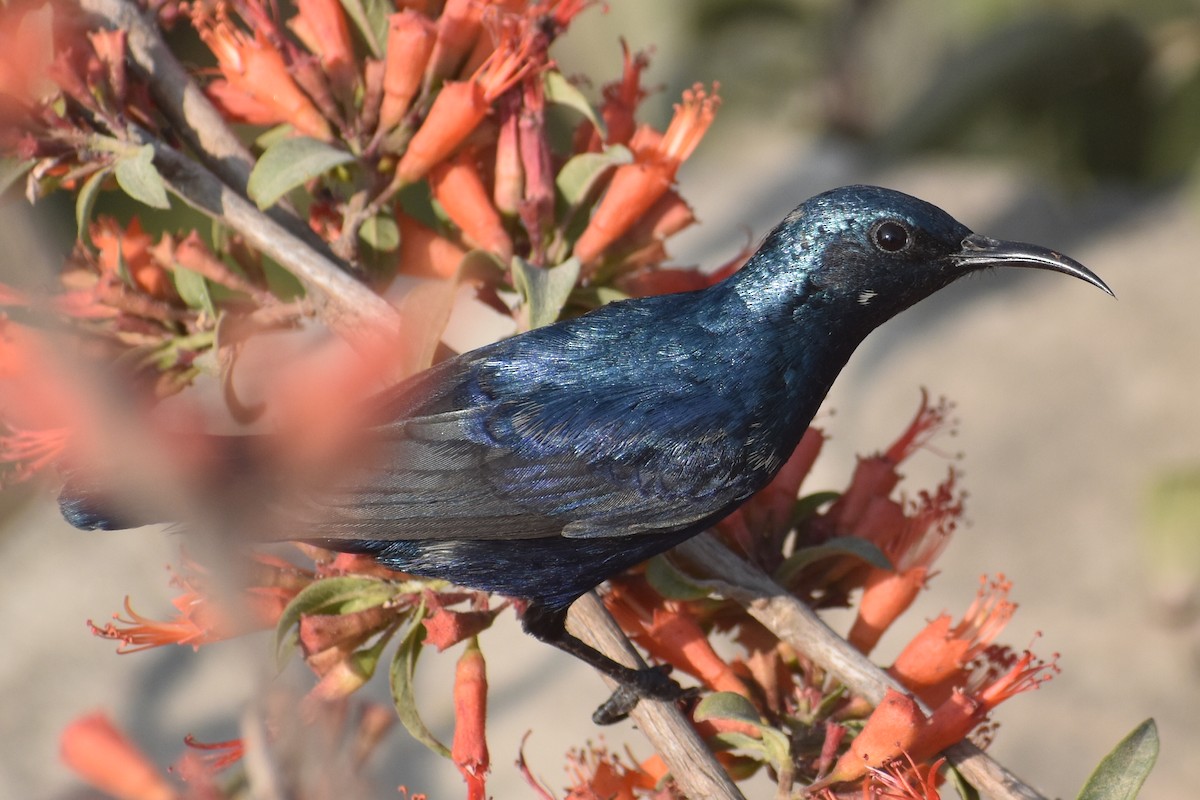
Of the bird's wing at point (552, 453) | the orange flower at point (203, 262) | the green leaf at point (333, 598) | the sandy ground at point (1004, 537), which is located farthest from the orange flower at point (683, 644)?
the sandy ground at point (1004, 537)

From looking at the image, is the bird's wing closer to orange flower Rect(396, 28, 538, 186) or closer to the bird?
the bird

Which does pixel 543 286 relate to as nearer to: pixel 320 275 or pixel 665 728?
pixel 320 275

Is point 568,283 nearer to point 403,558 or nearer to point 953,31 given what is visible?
point 403,558

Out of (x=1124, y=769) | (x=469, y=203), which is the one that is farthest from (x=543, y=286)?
(x=1124, y=769)

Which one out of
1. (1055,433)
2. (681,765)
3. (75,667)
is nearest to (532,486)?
(681,765)

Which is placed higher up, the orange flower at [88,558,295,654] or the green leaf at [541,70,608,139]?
the green leaf at [541,70,608,139]

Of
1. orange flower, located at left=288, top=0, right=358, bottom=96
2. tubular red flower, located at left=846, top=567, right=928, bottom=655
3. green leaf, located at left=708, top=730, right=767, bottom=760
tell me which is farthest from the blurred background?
green leaf, located at left=708, top=730, right=767, bottom=760
